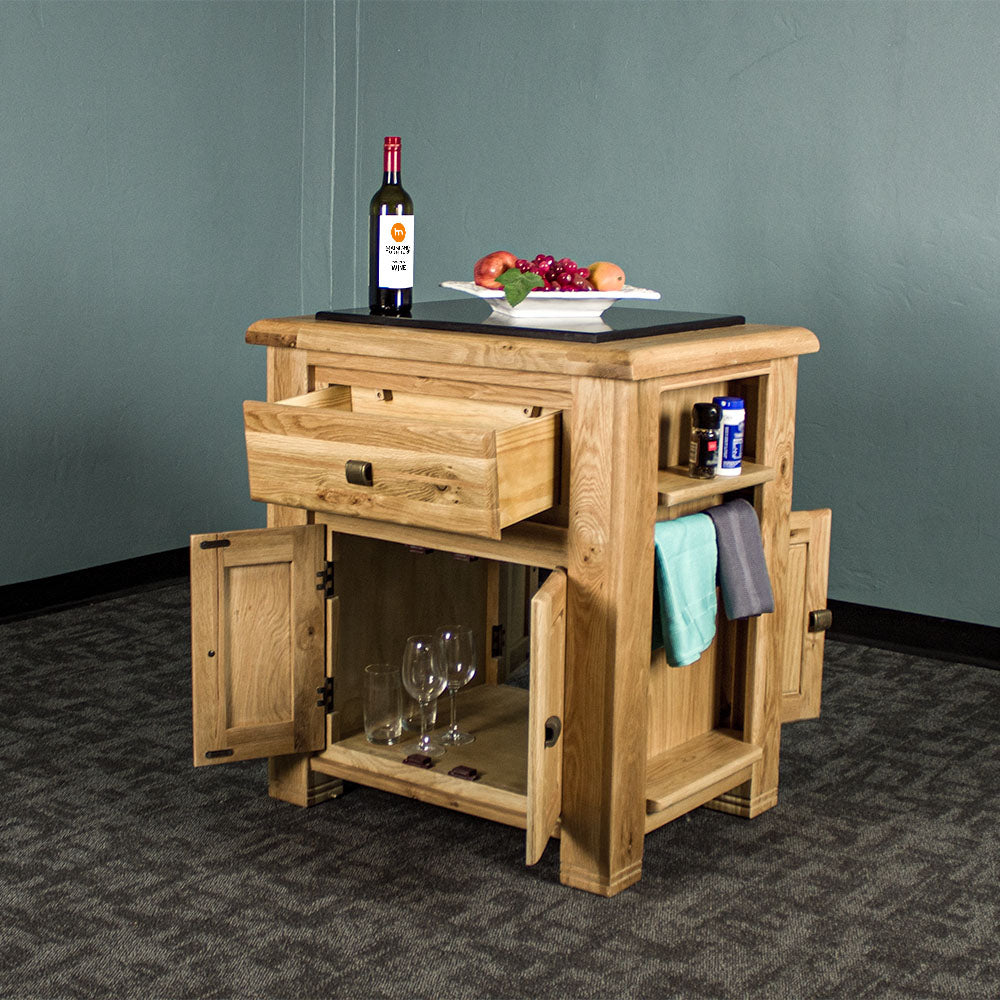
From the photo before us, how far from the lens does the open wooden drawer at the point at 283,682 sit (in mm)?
2334

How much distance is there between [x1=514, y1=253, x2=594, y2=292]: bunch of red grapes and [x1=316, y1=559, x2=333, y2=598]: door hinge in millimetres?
638

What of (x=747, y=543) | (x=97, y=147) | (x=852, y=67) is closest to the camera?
(x=747, y=543)

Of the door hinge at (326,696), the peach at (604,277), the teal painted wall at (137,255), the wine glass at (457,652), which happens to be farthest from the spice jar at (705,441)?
the teal painted wall at (137,255)

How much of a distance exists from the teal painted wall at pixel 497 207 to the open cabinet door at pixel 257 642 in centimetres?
159

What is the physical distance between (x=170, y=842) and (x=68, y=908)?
28 centimetres

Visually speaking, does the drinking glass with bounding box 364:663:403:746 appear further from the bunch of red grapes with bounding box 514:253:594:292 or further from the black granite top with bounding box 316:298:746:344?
the bunch of red grapes with bounding box 514:253:594:292

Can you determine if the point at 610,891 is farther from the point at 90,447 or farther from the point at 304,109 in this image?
the point at 304,109

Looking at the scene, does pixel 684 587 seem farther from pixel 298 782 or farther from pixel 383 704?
pixel 298 782

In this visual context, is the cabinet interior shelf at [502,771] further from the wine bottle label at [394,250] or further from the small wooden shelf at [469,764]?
the wine bottle label at [394,250]

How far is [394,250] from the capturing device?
2.39 meters

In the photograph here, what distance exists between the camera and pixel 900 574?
3.55 meters

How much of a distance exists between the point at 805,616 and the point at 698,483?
1.66ft

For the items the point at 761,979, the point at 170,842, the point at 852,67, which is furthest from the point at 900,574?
the point at 170,842

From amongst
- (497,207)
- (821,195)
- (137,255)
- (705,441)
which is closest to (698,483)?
(705,441)
